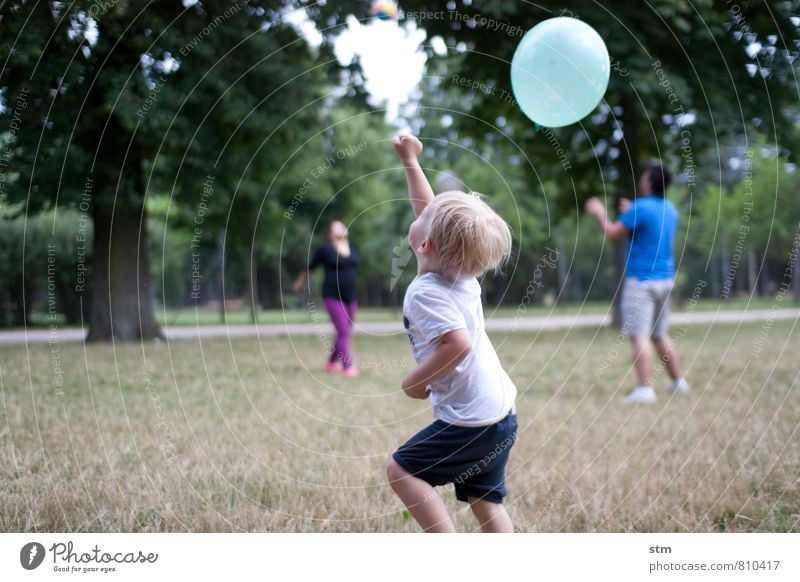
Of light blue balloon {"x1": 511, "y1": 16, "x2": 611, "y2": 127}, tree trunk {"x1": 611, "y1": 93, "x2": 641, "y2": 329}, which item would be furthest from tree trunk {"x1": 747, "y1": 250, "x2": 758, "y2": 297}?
light blue balloon {"x1": 511, "y1": 16, "x2": 611, "y2": 127}

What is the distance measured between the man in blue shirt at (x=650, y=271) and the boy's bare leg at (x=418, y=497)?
428 cm

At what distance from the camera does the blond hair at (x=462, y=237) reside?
8.04 ft

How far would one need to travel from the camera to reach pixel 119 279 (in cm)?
1242

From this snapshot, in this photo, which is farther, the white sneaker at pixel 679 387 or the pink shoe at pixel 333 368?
the pink shoe at pixel 333 368

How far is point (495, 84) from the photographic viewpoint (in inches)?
448

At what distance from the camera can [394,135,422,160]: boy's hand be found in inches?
114

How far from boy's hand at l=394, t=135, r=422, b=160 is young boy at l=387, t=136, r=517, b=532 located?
43 cm

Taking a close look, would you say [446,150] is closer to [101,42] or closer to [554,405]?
[101,42]

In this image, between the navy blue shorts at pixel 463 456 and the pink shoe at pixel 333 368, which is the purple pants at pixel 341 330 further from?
the navy blue shorts at pixel 463 456

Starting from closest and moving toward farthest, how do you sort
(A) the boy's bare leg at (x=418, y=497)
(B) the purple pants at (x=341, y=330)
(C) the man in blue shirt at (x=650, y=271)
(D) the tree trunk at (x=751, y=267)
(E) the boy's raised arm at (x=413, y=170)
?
(A) the boy's bare leg at (x=418, y=497)
(E) the boy's raised arm at (x=413, y=170)
(C) the man in blue shirt at (x=650, y=271)
(B) the purple pants at (x=341, y=330)
(D) the tree trunk at (x=751, y=267)

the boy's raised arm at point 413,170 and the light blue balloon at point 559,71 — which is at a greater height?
the light blue balloon at point 559,71
